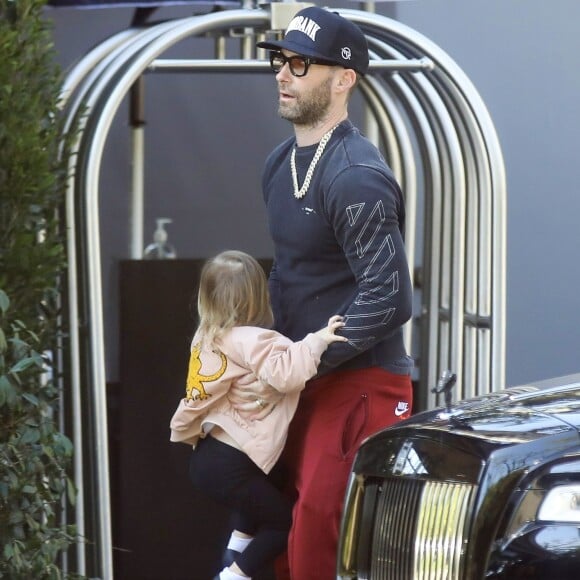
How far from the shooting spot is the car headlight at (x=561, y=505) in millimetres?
3240

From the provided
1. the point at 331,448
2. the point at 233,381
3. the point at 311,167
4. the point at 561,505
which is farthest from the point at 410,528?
the point at 311,167

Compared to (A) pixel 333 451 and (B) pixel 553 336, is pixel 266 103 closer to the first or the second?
(B) pixel 553 336

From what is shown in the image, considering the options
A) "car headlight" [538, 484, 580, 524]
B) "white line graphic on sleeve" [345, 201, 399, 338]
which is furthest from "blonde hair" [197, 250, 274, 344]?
"car headlight" [538, 484, 580, 524]

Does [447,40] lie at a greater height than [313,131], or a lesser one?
greater

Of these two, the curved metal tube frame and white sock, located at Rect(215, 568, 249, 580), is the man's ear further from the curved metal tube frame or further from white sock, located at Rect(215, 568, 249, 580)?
white sock, located at Rect(215, 568, 249, 580)

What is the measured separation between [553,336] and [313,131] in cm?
333

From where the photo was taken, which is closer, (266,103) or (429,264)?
(429,264)

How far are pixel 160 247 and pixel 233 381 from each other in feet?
8.64

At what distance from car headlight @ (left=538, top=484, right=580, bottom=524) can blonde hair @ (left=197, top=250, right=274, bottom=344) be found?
4.55 ft

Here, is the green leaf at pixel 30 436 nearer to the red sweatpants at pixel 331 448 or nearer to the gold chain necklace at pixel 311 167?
the red sweatpants at pixel 331 448

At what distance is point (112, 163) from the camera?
7348mm

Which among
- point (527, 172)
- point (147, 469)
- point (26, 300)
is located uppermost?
point (527, 172)

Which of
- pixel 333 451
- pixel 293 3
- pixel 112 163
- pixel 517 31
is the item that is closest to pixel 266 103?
pixel 112 163

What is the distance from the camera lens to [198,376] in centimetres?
442
